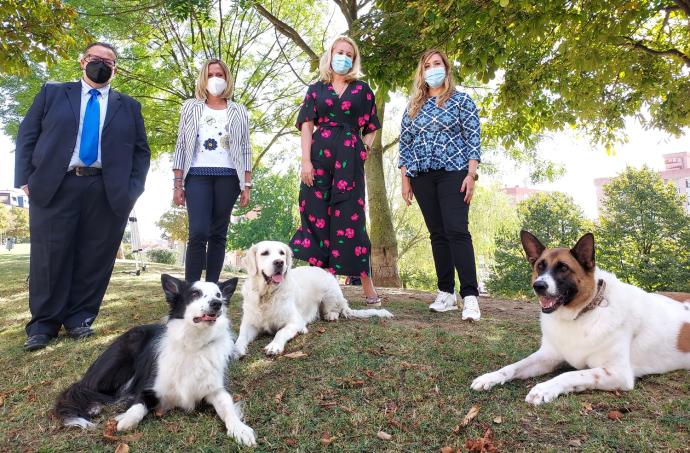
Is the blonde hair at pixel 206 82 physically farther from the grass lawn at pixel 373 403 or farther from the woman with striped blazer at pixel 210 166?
the grass lawn at pixel 373 403

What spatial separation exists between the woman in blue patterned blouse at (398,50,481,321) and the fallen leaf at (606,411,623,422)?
206 cm

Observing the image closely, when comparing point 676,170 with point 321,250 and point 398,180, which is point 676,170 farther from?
point 321,250

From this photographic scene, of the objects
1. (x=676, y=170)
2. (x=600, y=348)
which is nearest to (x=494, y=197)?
(x=600, y=348)

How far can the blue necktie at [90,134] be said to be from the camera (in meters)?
4.04

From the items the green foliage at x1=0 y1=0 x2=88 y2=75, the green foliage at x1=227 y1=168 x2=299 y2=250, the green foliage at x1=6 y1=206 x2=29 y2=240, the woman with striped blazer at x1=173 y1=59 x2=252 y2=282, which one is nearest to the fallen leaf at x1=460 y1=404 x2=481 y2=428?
the woman with striped blazer at x1=173 y1=59 x2=252 y2=282

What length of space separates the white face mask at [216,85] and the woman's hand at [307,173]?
3.58 feet

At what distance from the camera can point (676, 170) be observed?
7588 centimetres

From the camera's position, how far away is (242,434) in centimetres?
229

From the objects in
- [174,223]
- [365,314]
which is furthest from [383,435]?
[174,223]

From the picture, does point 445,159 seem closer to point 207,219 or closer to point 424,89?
point 424,89

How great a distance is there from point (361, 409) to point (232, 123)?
313cm

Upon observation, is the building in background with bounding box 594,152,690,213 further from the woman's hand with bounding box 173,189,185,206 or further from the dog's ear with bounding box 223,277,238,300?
the dog's ear with bounding box 223,277,238,300

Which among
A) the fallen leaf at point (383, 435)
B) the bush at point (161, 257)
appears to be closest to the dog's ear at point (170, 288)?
the fallen leaf at point (383, 435)

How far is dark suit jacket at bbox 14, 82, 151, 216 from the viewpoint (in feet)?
12.7
